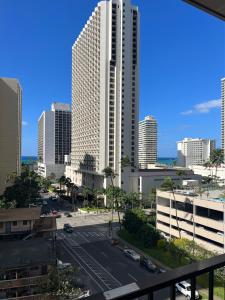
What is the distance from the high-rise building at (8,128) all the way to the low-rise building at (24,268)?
14125 mm

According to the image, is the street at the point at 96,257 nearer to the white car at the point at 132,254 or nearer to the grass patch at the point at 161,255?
the white car at the point at 132,254

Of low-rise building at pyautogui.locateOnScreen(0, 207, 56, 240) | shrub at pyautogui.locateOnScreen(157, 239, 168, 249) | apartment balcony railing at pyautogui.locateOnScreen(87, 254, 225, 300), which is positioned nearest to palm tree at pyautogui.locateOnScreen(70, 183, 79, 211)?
low-rise building at pyautogui.locateOnScreen(0, 207, 56, 240)

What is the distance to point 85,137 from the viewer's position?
127 feet

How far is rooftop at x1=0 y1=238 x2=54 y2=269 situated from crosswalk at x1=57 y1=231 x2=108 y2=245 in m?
6.22

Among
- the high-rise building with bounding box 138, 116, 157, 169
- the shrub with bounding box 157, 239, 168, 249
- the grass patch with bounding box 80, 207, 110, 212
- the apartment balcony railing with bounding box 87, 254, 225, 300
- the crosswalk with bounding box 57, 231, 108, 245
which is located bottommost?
the crosswalk with bounding box 57, 231, 108, 245

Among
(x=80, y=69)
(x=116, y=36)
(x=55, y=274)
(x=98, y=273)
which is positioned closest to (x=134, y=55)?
(x=116, y=36)

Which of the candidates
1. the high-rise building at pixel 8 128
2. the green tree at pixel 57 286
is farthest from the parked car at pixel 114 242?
the high-rise building at pixel 8 128

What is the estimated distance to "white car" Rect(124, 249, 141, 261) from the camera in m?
15.5

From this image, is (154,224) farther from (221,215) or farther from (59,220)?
(59,220)

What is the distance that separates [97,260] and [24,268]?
594 centimetres

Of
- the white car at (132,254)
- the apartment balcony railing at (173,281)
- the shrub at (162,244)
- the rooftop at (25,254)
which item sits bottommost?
the white car at (132,254)

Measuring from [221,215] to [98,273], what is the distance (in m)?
6.57

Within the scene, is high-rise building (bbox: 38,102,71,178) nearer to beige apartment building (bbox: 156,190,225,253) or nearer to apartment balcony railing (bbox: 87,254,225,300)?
beige apartment building (bbox: 156,190,225,253)

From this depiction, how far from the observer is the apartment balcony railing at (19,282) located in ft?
30.1
